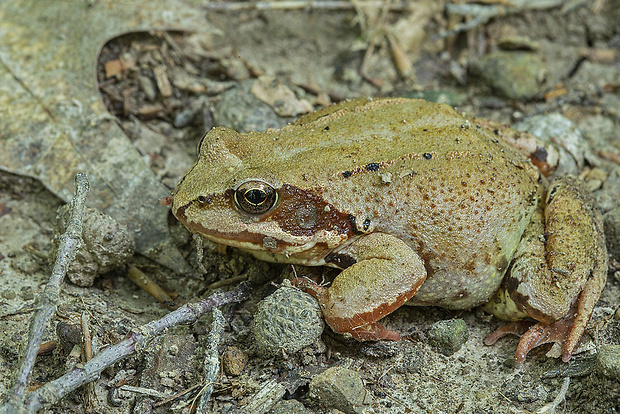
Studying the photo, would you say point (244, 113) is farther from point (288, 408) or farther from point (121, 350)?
point (288, 408)

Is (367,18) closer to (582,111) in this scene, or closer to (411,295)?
(582,111)

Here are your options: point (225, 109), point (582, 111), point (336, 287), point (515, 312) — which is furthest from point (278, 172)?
point (582, 111)

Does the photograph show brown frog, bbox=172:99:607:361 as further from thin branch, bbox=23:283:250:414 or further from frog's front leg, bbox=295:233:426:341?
thin branch, bbox=23:283:250:414

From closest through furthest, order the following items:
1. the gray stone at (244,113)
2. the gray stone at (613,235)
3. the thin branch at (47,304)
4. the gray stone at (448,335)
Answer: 1. the thin branch at (47,304)
2. the gray stone at (448,335)
3. the gray stone at (613,235)
4. the gray stone at (244,113)

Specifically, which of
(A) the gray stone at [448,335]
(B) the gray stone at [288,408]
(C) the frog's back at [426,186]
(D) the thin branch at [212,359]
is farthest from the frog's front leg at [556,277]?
(D) the thin branch at [212,359]

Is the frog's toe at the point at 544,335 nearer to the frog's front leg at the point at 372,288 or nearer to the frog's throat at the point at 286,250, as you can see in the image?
the frog's front leg at the point at 372,288

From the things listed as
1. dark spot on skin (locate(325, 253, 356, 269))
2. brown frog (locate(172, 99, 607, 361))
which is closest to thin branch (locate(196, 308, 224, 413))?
brown frog (locate(172, 99, 607, 361))

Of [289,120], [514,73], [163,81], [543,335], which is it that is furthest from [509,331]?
[163,81]
